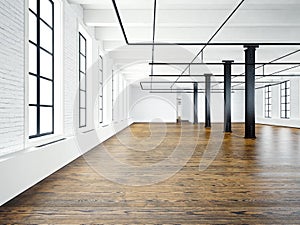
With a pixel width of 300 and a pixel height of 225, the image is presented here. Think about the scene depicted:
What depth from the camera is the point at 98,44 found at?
10.8 m

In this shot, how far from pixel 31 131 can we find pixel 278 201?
13.1ft

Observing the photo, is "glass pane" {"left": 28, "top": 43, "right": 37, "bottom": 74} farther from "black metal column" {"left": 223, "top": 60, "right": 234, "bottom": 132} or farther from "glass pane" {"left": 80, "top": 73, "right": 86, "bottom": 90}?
"black metal column" {"left": 223, "top": 60, "right": 234, "bottom": 132}

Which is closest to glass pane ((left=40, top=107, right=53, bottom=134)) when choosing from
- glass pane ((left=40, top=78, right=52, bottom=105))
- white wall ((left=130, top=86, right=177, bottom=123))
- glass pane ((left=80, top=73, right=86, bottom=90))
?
glass pane ((left=40, top=78, right=52, bottom=105))

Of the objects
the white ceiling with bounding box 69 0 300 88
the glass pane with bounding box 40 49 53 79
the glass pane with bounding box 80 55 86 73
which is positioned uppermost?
the white ceiling with bounding box 69 0 300 88

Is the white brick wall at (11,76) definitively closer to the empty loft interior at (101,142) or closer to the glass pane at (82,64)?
the empty loft interior at (101,142)

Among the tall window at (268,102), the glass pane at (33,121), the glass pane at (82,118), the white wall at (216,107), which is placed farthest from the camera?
the white wall at (216,107)

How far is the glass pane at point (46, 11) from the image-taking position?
6.29m

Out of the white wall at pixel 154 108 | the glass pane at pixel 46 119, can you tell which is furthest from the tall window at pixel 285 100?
the glass pane at pixel 46 119

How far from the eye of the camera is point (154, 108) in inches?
1225

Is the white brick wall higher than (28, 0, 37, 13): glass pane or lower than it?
lower

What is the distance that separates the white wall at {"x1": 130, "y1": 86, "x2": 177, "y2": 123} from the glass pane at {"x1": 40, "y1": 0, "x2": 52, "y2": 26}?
79.5 ft

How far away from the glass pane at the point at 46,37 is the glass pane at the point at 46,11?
0.15m

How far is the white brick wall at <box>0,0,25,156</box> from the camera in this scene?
13.5 feet

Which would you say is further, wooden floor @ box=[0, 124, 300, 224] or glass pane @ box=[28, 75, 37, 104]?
glass pane @ box=[28, 75, 37, 104]
